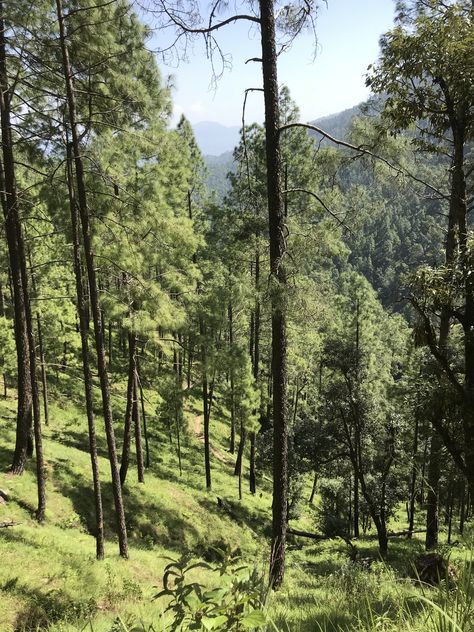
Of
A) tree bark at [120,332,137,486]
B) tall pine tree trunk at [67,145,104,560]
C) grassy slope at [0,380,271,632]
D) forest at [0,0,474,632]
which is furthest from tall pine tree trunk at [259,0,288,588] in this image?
tree bark at [120,332,137,486]

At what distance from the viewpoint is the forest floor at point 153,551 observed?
371 cm

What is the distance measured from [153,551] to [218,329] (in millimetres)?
9315

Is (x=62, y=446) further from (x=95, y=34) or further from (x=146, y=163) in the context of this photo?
(x=95, y=34)

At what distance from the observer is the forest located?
600 centimetres

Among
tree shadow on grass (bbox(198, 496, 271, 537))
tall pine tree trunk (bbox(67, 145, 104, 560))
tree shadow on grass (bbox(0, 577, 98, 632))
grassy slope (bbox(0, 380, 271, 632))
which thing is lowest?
tree shadow on grass (bbox(198, 496, 271, 537))

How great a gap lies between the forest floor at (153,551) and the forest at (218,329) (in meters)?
0.08

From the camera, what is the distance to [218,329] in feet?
62.2

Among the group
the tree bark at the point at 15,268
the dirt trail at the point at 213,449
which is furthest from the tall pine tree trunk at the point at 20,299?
the dirt trail at the point at 213,449

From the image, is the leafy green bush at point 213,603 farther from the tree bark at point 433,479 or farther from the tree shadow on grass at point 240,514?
the tree shadow on grass at point 240,514

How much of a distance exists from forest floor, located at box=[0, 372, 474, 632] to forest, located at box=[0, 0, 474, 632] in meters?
0.08

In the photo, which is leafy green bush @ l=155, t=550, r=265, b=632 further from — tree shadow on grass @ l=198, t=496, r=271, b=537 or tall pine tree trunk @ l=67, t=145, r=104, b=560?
tree shadow on grass @ l=198, t=496, r=271, b=537

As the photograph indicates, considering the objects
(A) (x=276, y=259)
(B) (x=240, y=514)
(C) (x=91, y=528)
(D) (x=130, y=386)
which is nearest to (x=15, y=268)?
(D) (x=130, y=386)

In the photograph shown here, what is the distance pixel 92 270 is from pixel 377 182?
19.5ft

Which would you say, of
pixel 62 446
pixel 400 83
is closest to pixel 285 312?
pixel 400 83
